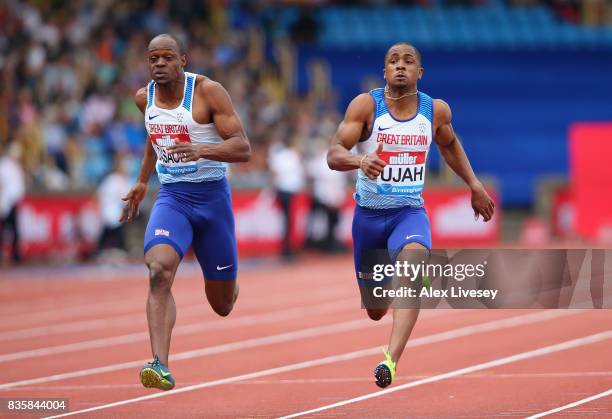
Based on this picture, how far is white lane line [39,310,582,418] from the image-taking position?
8727 mm

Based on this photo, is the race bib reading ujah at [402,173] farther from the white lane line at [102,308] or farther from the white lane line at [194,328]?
the white lane line at [102,308]

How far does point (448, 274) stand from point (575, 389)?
1344 millimetres

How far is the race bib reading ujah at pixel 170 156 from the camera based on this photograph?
320 inches

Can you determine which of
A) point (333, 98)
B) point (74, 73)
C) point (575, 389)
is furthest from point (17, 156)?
point (575, 389)

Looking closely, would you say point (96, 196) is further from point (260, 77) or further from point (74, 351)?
point (74, 351)

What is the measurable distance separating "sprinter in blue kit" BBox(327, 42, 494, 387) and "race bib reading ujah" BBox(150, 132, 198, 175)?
3.03ft

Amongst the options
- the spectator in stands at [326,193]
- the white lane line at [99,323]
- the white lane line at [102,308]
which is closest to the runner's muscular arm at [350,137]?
the white lane line at [99,323]

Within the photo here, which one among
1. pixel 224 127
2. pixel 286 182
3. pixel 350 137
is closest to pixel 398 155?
pixel 350 137

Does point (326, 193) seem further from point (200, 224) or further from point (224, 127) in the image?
point (224, 127)

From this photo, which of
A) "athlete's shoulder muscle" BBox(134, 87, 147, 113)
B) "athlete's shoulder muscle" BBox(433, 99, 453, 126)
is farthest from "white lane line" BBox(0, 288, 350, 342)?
"athlete's shoulder muscle" BBox(433, 99, 453, 126)

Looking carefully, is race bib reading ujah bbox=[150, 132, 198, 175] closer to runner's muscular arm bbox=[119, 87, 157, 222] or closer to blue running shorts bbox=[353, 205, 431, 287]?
runner's muscular arm bbox=[119, 87, 157, 222]

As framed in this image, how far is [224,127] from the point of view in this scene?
8.15 metres

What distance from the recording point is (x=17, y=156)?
66.2 feet

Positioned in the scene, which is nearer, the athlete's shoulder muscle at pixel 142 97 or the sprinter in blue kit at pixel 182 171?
the sprinter in blue kit at pixel 182 171
